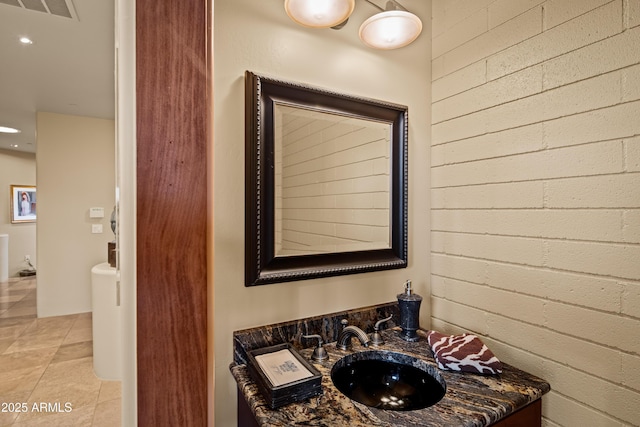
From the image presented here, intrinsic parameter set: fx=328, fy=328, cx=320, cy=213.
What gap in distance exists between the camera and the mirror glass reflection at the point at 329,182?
1.30 metres

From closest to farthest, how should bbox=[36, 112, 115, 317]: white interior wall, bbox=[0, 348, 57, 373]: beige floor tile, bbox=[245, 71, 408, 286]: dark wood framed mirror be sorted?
1. bbox=[245, 71, 408, 286]: dark wood framed mirror
2. bbox=[0, 348, 57, 373]: beige floor tile
3. bbox=[36, 112, 115, 317]: white interior wall

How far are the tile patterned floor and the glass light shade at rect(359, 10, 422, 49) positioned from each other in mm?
2672

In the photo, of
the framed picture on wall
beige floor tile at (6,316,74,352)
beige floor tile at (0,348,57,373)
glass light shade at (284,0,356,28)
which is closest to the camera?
glass light shade at (284,0,356,28)

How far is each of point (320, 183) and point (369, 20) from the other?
0.67 metres

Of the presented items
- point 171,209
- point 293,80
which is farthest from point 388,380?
point 293,80

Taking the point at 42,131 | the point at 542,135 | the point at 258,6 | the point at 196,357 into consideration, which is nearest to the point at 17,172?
the point at 42,131

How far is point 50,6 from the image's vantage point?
6.19 ft

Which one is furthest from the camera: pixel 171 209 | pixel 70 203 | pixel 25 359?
pixel 70 203

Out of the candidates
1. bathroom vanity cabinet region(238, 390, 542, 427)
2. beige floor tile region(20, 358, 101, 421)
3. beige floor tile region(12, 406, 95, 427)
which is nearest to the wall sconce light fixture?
bathroom vanity cabinet region(238, 390, 542, 427)

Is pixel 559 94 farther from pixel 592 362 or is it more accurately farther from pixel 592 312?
pixel 592 362

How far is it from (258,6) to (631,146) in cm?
135

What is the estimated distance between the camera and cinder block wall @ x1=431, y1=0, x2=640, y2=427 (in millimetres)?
1023

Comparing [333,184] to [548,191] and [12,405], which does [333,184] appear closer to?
[548,191]

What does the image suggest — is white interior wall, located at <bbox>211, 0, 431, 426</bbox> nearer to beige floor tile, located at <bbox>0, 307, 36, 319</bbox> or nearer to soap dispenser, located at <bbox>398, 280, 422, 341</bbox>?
soap dispenser, located at <bbox>398, 280, 422, 341</bbox>
